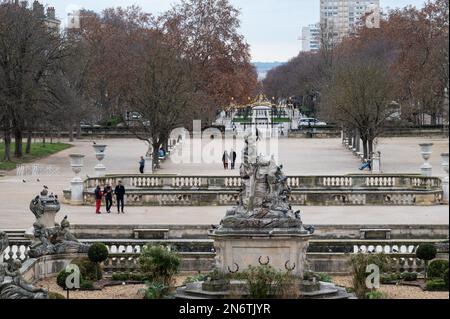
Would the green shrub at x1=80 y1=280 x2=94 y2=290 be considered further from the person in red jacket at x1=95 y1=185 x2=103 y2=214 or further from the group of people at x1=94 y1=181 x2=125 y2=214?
the person in red jacket at x1=95 y1=185 x2=103 y2=214

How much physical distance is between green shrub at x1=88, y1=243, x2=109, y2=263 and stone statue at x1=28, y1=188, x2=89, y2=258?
0.54 m

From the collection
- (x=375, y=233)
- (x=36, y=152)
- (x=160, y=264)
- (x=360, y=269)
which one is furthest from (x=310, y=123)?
(x=360, y=269)

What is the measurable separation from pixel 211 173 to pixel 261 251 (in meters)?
35.7

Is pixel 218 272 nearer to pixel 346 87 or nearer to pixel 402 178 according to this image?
pixel 402 178

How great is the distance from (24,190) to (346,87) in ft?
88.2

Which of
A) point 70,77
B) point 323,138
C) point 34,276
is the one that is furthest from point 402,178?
point 323,138

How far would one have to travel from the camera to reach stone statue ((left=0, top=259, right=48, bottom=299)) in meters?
20.7

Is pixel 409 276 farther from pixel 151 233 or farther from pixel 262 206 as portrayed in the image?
pixel 151 233

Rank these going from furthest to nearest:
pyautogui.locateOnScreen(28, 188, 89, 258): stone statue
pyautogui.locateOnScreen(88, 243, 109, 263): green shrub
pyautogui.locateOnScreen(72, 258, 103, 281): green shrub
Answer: pyautogui.locateOnScreen(28, 188, 89, 258): stone statue < pyautogui.locateOnScreen(88, 243, 109, 263): green shrub < pyautogui.locateOnScreen(72, 258, 103, 281): green shrub

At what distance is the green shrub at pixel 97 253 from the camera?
26.6 meters

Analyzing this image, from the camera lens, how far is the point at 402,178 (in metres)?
47.8

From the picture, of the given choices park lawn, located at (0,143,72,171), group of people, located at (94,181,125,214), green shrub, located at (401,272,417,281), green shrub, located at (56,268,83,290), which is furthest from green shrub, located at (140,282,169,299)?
park lawn, located at (0,143,72,171)

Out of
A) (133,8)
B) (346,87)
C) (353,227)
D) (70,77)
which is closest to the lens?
(353,227)

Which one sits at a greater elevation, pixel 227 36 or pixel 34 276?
pixel 227 36
